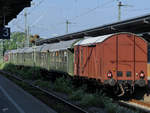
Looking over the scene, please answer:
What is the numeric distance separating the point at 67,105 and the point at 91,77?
323 centimetres

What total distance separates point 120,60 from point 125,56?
1.20ft

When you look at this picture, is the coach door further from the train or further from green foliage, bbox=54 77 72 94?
green foliage, bbox=54 77 72 94

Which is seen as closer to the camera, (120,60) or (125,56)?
(120,60)

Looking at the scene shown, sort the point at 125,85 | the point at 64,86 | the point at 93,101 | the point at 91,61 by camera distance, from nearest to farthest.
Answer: the point at 93,101
the point at 125,85
the point at 91,61
the point at 64,86

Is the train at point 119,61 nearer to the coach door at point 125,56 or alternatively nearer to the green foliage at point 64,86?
the coach door at point 125,56

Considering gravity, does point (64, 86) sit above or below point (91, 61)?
below

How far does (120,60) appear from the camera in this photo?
13.7 metres

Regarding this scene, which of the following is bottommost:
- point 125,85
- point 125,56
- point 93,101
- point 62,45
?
point 93,101

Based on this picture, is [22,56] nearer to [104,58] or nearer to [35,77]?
[35,77]

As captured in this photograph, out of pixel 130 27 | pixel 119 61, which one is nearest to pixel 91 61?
pixel 119 61

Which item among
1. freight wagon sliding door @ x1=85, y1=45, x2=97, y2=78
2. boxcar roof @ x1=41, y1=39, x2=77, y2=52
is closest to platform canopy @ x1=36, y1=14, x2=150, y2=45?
boxcar roof @ x1=41, y1=39, x2=77, y2=52

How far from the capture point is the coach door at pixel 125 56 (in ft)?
44.9

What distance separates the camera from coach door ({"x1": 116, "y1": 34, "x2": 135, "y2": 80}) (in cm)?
1369

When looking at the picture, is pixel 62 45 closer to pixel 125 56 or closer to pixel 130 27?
pixel 130 27
